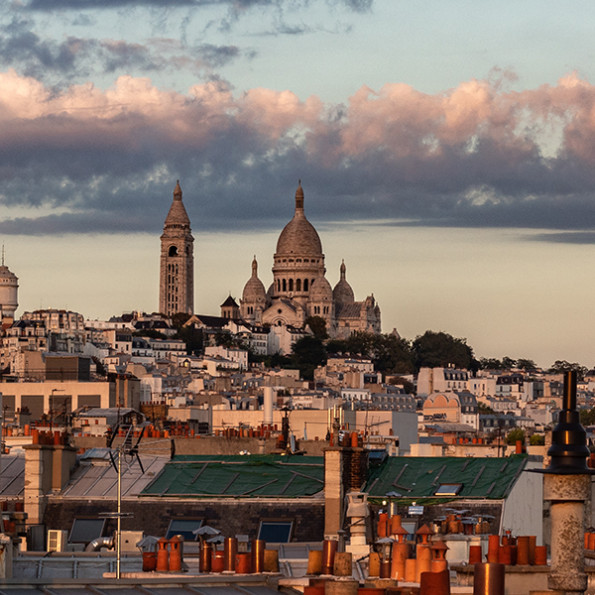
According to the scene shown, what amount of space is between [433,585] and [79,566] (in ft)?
26.6

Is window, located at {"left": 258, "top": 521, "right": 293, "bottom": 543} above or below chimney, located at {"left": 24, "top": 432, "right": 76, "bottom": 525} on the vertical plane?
below

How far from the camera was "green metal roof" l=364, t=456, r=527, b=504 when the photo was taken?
37.8 meters

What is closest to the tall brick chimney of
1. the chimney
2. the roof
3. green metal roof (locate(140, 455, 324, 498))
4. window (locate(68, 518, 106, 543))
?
the chimney

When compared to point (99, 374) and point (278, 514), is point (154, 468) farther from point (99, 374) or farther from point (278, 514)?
point (99, 374)

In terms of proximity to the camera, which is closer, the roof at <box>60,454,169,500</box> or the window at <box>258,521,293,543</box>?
the window at <box>258,521,293,543</box>

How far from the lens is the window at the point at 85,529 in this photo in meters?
36.6

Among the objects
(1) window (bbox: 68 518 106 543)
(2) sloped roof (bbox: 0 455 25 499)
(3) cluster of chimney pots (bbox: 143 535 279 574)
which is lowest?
(1) window (bbox: 68 518 106 543)

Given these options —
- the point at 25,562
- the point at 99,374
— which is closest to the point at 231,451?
the point at 25,562

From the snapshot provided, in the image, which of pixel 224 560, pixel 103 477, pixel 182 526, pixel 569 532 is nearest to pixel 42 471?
pixel 103 477

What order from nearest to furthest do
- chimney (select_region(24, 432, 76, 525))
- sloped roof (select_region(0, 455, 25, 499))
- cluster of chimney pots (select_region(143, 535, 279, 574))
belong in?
cluster of chimney pots (select_region(143, 535, 279, 574)) → chimney (select_region(24, 432, 76, 525)) → sloped roof (select_region(0, 455, 25, 499))

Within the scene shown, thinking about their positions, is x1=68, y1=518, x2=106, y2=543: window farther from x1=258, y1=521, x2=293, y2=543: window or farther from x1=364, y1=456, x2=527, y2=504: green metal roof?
x1=364, y1=456, x2=527, y2=504: green metal roof

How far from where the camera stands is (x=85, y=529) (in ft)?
121

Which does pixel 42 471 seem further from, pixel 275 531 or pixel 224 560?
pixel 224 560

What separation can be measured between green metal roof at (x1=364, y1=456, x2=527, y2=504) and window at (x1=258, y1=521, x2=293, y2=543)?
2007 millimetres
